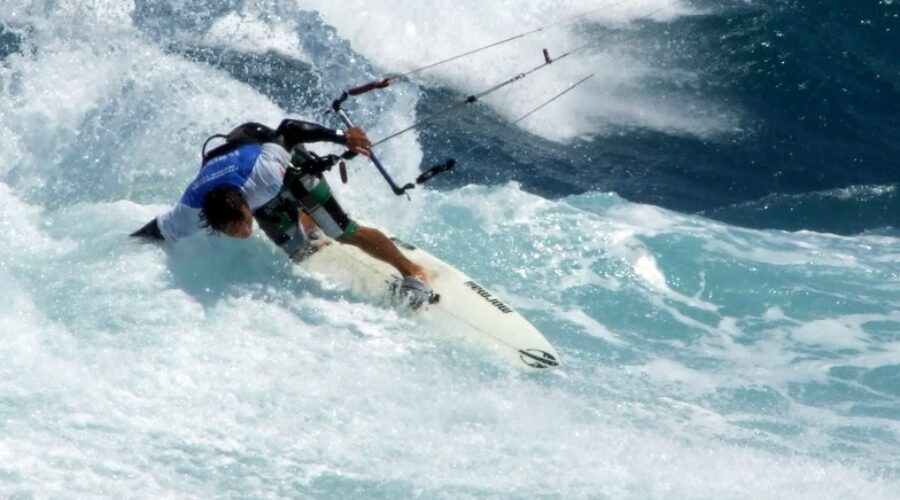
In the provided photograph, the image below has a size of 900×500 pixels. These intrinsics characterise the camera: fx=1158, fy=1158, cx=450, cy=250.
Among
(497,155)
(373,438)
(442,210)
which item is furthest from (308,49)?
(373,438)

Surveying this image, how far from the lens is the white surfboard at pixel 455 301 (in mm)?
6930

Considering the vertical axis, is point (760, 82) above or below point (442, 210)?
→ above

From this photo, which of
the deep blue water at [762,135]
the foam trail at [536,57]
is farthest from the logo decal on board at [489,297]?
the foam trail at [536,57]

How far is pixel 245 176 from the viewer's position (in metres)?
6.63

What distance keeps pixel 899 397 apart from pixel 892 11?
739cm

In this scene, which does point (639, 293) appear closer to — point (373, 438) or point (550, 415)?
point (550, 415)

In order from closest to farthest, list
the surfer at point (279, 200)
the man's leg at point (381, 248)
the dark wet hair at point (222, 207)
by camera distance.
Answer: the dark wet hair at point (222, 207) → the surfer at point (279, 200) → the man's leg at point (381, 248)

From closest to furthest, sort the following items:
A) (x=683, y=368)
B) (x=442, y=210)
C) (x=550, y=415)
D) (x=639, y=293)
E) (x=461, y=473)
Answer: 1. (x=461, y=473)
2. (x=550, y=415)
3. (x=683, y=368)
4. (x=639, y=293)
5. (x=442, y=210)

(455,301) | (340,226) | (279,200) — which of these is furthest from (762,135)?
(279,200)

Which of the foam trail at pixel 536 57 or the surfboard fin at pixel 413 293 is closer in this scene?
the surfboard fin at pixel 413 293

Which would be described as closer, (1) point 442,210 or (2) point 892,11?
(1) point 442,210

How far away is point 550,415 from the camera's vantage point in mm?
6258

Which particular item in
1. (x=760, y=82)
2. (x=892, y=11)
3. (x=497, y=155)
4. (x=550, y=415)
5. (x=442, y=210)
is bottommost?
(x=550, y=415)

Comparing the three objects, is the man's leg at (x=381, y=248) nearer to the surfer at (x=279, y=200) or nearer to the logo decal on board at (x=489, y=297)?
the surfer at (x=279, y=200)
